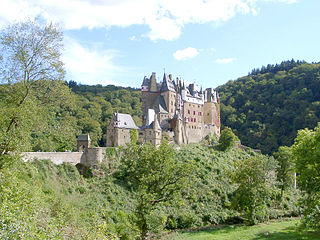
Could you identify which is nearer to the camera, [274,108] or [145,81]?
[145,81]

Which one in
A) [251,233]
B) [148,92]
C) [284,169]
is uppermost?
[148,92]

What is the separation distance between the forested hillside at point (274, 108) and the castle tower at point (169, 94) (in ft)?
119

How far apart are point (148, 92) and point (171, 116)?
21.2 feet

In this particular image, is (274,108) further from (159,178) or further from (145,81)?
(159,178)

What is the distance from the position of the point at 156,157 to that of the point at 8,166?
34.3 ft

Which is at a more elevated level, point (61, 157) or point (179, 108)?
point (179, 108)

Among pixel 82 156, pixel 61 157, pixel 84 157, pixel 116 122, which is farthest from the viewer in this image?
pixel 116 122

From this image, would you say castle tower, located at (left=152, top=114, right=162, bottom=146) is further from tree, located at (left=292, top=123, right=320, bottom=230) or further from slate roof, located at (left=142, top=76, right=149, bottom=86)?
tree, located at (left=292, top=123, right=320, bottom=230)

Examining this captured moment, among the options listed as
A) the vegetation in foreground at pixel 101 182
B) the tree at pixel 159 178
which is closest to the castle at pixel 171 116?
the vegetation in foreground at pixel 101 182

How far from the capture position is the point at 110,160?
35.8 m

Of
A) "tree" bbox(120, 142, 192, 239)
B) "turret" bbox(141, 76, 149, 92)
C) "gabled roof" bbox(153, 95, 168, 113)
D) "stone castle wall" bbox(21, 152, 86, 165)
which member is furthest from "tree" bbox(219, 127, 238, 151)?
"tree" bbox(120, 142, 192, 239)

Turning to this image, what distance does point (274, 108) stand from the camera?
88.9m

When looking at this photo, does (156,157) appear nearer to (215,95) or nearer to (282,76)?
(215,95)

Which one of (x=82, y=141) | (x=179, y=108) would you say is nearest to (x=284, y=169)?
(x=179, y=108)
